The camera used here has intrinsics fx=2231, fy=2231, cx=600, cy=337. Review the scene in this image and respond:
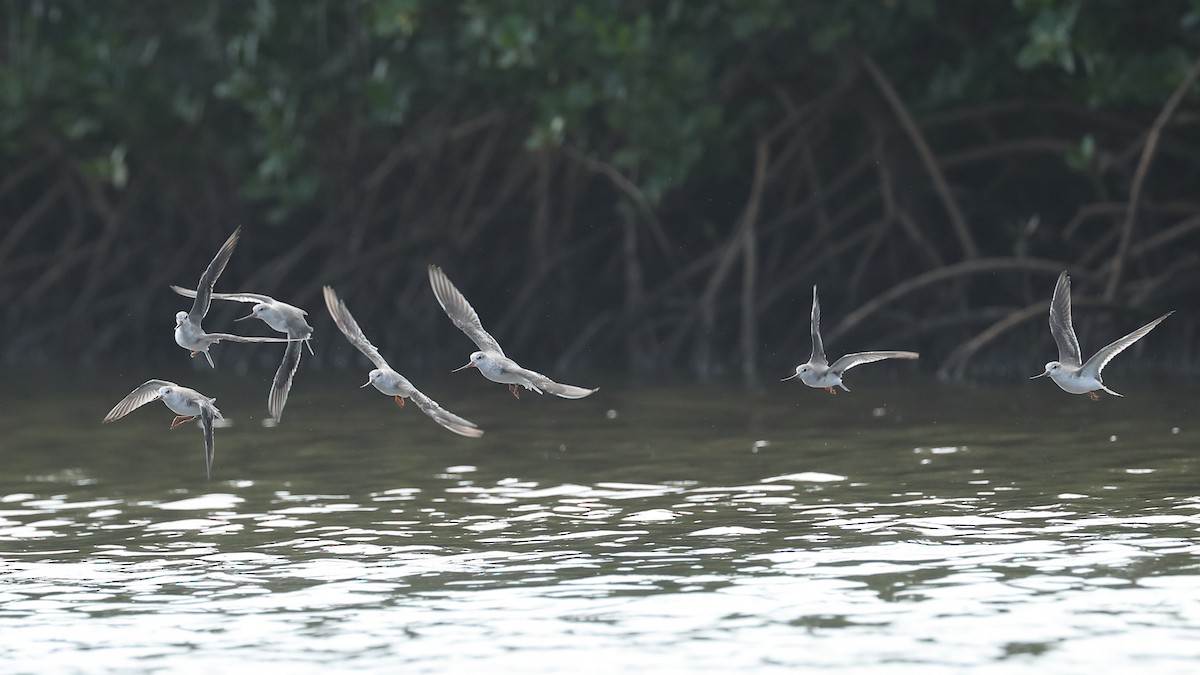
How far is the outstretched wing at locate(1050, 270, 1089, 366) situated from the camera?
967 cm

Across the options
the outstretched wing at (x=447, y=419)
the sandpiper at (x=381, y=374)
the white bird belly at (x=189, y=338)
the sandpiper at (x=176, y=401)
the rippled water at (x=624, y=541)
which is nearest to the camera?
the rippled water at (x=624, y=541)

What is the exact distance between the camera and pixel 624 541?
852 centimetres

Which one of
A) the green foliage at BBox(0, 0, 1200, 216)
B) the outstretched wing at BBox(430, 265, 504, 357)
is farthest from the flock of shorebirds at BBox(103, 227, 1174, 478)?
the green foliage at BBox(0, 0, 1200, 216)

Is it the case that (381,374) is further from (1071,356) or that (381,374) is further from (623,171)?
(623,171)

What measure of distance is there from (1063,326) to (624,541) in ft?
8.12

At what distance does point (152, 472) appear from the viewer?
11297 millimetres

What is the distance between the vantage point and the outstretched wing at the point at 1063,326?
9.67m

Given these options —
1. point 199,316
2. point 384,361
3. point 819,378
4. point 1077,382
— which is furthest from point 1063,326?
point 199,316

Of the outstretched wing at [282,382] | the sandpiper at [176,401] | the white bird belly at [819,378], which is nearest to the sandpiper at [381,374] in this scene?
the outstretched wing at [282,382]

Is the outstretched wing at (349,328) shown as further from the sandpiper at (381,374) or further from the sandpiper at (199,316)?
the sandpiper at (199,316)

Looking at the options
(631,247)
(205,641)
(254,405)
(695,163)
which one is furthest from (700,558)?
(631,247)

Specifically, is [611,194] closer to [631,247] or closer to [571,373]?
[631,247]

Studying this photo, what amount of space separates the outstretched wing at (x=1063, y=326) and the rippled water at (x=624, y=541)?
0.58 m

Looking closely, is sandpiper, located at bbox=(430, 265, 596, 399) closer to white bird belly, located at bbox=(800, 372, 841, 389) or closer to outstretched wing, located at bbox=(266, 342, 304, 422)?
outstretched wing, located at bbox=(266, 342, 304, 422)
